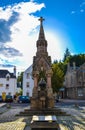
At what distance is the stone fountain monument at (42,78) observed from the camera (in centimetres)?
2205

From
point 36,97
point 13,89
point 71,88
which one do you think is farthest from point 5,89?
point 36,97

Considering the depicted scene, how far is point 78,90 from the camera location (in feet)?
188

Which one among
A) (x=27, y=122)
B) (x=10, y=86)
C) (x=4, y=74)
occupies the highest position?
(x=4, y=74)

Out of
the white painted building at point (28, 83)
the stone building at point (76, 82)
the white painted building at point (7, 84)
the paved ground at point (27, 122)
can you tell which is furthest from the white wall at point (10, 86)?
the paved ground at point (27, 122)

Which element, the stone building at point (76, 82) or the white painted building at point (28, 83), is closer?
the stone building at point (76, 82)

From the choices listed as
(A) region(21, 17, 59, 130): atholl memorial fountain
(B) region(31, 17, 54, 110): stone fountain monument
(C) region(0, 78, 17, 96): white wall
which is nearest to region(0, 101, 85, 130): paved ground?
(A) region(21, 17, 59, 130): atholl memorial fountain

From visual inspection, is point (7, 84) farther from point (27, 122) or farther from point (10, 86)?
point (27, 122)

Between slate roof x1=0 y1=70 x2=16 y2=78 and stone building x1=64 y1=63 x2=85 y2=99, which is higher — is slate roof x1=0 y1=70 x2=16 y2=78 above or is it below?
above

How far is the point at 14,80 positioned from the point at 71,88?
57.6 ft

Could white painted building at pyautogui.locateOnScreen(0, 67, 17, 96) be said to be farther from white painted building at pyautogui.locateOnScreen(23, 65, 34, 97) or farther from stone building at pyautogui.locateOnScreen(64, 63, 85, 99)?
stone building at pyautogui.locateOnScreen(64, 63, 85, 99)

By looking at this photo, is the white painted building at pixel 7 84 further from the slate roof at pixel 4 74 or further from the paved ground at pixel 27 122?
the paved ground at pixel 27 122

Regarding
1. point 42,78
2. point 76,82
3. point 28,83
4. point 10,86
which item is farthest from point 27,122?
point 10,86

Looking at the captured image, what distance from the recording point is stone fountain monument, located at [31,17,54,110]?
72.3ft

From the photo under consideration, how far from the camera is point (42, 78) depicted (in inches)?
971
